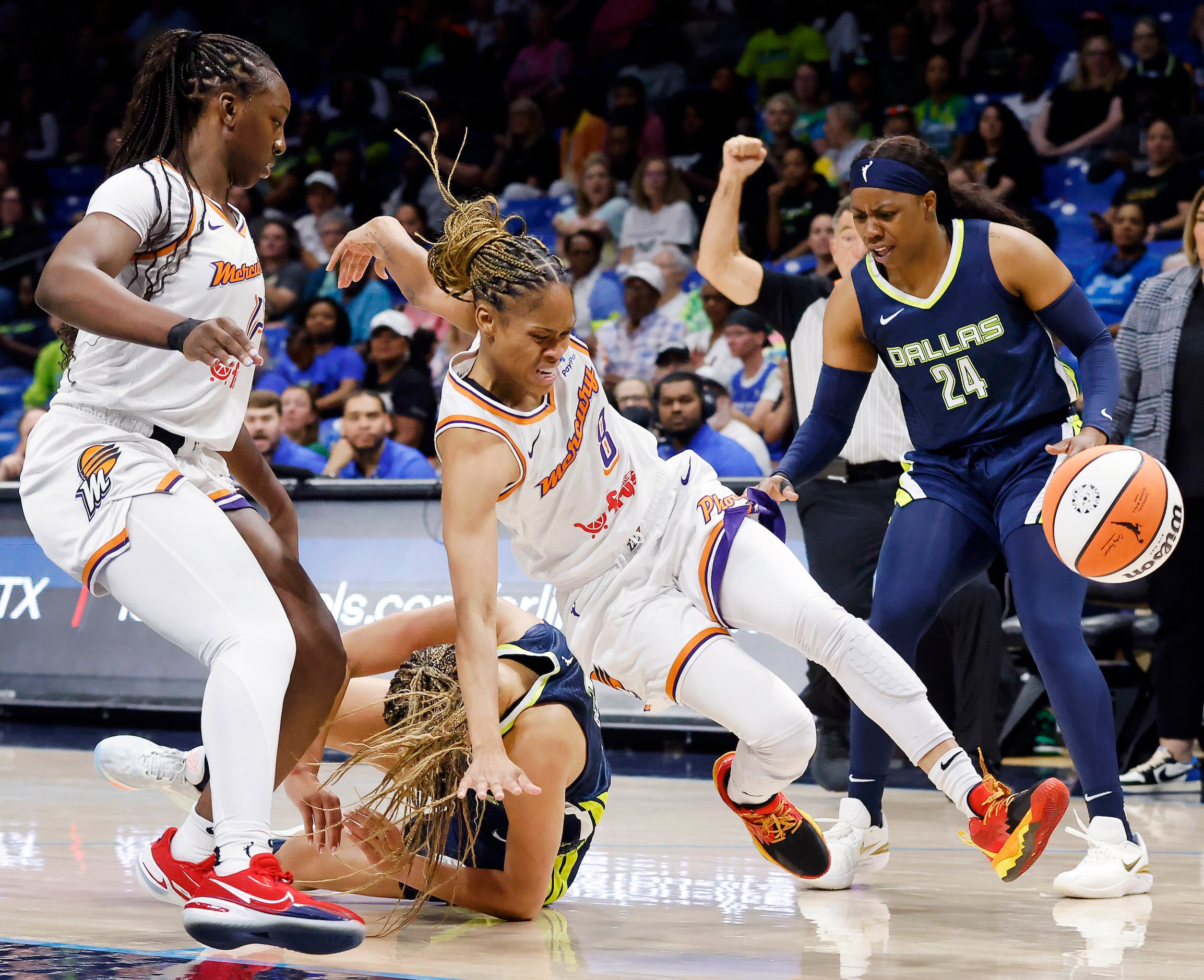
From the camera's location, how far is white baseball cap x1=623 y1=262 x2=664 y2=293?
9492 millimetres

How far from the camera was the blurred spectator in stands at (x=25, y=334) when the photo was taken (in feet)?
41.0

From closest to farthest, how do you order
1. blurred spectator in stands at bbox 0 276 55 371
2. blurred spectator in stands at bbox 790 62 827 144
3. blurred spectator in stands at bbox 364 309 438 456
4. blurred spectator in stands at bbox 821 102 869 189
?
blurred spectator in stands at bbox 364 309 438 456 → blurred spectator in stands at bbox 821 102 869 189 → blurred spectator in stands at bbox 790 62 827 144 → blurred spectator in stands at bbox 0 276 55 371

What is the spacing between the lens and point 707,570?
3.44 meters

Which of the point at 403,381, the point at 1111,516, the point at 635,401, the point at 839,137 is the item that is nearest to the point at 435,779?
the point at 1111,516

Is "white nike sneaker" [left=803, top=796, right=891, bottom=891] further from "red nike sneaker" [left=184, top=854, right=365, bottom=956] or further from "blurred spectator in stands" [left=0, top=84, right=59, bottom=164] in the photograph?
"blurred spectator in stands" [left=0, top=84, right=59, bottom=164]

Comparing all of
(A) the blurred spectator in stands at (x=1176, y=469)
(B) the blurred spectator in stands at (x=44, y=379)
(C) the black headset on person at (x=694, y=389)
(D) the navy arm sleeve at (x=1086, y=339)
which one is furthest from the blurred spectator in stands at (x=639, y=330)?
(D) the navy arm sleeve at (x=1086, y=339)

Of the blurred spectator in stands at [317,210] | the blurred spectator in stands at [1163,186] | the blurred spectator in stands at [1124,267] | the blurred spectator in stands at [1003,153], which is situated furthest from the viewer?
the blurred spectator in stands at [317,210]

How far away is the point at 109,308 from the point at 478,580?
0.86 metres

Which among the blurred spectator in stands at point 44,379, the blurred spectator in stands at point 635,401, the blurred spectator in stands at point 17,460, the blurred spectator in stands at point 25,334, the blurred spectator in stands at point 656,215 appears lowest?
the blurred spectator in stands at point 25,334

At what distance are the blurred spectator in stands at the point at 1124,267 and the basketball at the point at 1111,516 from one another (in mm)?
5476

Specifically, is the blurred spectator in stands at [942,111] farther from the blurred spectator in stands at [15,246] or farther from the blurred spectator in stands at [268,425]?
the blurred spectator in stands at [15,246]

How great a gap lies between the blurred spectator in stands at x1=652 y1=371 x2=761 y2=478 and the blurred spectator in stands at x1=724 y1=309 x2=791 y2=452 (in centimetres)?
106

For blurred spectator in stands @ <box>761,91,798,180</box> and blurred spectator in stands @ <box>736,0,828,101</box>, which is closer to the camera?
blurred spectator in stands @ <box>761,91,798,180</box>

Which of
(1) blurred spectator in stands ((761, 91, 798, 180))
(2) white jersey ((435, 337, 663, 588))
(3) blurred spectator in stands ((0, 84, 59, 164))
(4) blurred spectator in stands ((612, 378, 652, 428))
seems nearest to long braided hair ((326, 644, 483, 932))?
(2) white jersey ((435, 337, 663, 588))
